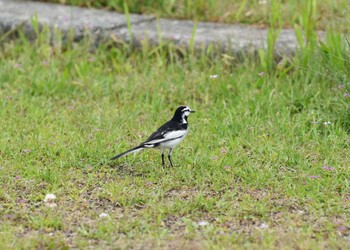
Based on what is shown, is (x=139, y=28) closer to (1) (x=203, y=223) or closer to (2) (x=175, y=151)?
(2) (x=175, y=151)

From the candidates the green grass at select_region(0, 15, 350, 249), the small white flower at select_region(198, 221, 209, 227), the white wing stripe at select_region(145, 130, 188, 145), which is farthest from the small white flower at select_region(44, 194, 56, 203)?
the small white flower at select_region(198, 221, 209, 227)

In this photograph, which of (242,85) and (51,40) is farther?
(51,40)

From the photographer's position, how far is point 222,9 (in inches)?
355

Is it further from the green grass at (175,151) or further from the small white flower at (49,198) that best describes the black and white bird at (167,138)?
the small white flower at (49,198)

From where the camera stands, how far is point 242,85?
7332mm

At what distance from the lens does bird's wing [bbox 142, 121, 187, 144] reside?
18.4 feet

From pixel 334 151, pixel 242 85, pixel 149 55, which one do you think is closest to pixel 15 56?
pixel 149 55

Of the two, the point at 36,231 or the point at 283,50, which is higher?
the point at 283,50

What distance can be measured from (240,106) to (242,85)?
0.44m

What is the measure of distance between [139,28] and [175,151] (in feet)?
9.14

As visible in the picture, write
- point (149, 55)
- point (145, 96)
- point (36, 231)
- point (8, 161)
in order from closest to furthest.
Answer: point (36, 231)
point (8, 161)
point (145, 96)
point (149, 55)

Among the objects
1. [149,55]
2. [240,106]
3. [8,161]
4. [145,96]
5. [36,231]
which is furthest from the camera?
[149,55]

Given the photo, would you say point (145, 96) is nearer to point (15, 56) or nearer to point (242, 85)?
point (242, 85)

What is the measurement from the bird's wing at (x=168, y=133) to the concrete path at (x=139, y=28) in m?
2.27
